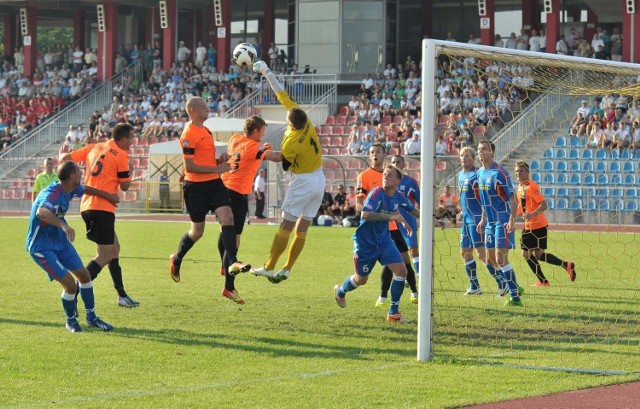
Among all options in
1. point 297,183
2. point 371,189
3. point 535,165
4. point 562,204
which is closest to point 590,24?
point 562,204

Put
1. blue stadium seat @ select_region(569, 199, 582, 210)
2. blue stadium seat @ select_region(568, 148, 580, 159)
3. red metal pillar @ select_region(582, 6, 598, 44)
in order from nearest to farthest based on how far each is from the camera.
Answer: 1. blue stadium seat @ select_region(568, 148, 580, 159)
2. blue stadium seat @ select_region(569, 199, 582, 210)
3. red metal pillar @ select_region(582, 6, 598, 44)

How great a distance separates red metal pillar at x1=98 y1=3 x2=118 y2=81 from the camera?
47469 millimetres

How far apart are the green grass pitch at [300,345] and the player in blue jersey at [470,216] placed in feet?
1.18

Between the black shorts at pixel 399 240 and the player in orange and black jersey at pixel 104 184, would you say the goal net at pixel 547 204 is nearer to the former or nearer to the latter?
the black shorts at pixel 399 240

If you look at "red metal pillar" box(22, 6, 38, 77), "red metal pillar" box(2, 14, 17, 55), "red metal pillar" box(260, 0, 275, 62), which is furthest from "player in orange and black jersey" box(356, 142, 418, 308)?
"red metal pillar" box(2, 14, 17, 55)

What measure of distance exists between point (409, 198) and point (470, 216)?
1.04 m

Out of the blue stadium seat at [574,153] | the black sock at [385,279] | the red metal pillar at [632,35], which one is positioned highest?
the red metal pillar at [632,35]

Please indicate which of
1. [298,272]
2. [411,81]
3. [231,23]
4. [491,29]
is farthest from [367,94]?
[298,272]

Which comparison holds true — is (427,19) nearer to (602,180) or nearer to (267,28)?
(267,28)

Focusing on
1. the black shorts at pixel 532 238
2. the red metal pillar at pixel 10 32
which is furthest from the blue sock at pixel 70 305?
the red metal pillar at pixel 10 32

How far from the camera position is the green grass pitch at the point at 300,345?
7730 millimetres

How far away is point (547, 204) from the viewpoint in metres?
15.8

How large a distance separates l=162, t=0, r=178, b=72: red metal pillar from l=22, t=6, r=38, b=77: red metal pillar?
22.6 ft

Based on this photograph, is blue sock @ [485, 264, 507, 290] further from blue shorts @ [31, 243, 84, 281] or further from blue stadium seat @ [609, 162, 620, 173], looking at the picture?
blue stadium seat @ [609, 162, 620, 173]
